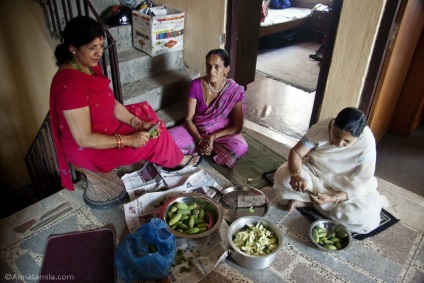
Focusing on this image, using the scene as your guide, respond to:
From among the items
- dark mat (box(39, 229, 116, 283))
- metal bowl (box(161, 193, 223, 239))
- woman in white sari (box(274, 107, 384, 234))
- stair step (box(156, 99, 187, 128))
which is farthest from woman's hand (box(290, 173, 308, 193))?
stair step (box(156, 99, 187, 128))

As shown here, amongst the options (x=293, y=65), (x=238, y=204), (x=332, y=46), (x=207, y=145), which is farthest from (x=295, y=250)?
(x=293, y=65)

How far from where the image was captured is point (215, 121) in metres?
2.75

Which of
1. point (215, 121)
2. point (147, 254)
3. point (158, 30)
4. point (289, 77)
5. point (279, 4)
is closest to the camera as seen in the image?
point (147, 254)

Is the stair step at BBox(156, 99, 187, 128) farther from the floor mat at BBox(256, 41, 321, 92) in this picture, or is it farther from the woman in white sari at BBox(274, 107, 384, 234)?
the floor mat at BBox(256, 41, 321, 92)

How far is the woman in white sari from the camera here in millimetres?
1900

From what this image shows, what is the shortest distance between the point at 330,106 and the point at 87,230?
2052mm

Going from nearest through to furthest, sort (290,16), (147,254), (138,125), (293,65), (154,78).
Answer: (147,254) → (138,125) → (154,78) → (293,65) → (290,16)

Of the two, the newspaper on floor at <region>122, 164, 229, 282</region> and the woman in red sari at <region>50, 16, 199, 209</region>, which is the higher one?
the woman in red sari at <region>50, 16, 199, 209</region>

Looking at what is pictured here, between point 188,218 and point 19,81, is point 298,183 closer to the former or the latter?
point 188,218

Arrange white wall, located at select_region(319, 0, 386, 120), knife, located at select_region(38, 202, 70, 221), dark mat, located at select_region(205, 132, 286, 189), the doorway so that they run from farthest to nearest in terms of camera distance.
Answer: the doorway → dark mat, located at select_region(205, 132, 286, 189) → white wall, located at select_region(319, 0, 386, 120) → knife, located at select_region(38, 202, 70, 221)

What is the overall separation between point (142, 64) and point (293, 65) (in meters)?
2.89

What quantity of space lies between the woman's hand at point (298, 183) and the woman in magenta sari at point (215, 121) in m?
0.73

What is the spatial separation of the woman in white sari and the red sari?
919mm

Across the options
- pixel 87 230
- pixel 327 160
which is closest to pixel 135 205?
pixel 87 230
